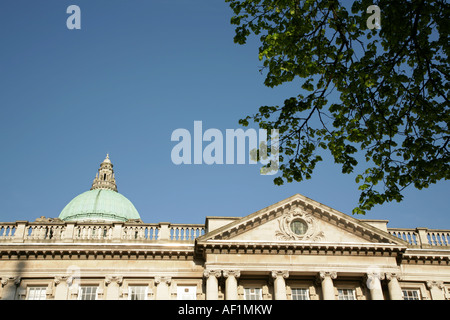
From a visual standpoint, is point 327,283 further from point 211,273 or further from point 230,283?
point 211,273

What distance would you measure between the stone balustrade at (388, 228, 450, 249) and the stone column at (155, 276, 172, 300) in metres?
13.6

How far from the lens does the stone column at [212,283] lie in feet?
88.3

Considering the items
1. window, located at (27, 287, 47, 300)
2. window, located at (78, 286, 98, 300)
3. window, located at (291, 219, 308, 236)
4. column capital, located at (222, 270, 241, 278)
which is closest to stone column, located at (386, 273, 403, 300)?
window, located at (291, 219, 308, 236)

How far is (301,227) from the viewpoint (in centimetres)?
2967

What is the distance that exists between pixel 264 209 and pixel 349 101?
1630cm

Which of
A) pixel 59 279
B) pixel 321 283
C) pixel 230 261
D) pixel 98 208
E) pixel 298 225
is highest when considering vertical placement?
pixel 98 208

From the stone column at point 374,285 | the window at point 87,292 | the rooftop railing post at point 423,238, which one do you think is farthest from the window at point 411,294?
the window at point 87,292

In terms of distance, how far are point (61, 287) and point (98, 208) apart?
26222 millimetres

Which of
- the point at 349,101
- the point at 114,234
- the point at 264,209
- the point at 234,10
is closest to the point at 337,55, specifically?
the point at 349,101

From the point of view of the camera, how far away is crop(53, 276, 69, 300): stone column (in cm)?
2730

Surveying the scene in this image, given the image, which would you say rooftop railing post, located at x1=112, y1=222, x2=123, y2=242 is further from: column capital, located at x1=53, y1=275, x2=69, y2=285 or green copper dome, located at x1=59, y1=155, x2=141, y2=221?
green copper dome, located at x1=59, y1=155, x2=141, y2=221

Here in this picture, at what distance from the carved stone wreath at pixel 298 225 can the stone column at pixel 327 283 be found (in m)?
2.14

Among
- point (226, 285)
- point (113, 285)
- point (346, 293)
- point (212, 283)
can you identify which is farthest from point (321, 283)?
point (113, 285)

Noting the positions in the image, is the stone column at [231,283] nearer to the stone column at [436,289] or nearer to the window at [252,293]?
the window at [252,293]
